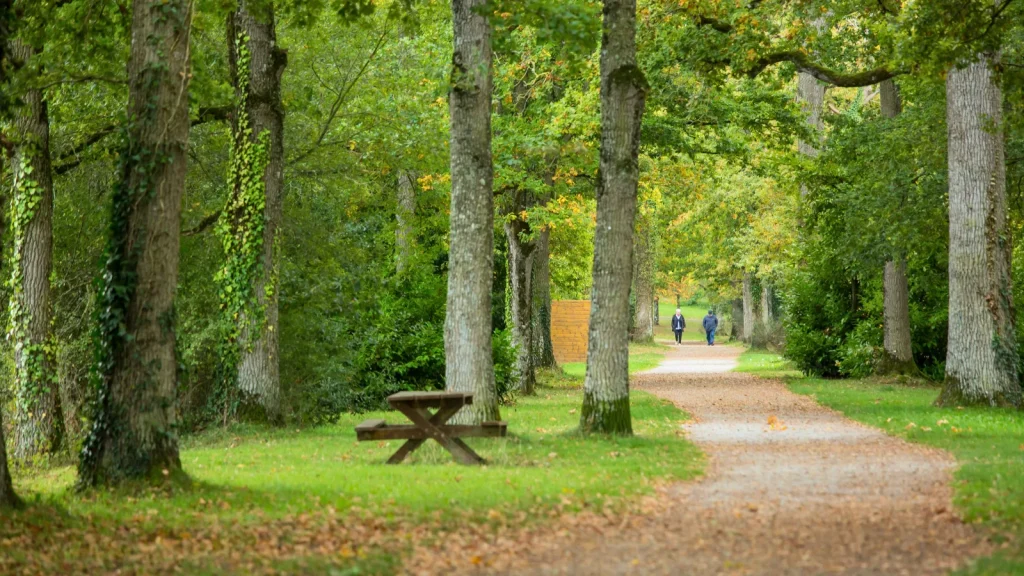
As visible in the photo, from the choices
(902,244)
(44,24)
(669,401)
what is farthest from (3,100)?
(902,244)

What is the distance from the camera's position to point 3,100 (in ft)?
40.0

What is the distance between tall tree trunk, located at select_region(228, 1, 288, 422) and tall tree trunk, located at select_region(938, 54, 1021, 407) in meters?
11.3

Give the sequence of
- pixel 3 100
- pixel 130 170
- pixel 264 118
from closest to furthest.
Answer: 1. pixel 130 170
2. pixel 3 100
3. pixel 264 118

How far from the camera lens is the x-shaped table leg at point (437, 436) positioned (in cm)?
1341

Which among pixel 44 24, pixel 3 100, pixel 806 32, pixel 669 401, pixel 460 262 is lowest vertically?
pixel 669 401

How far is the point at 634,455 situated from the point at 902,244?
13.3 metres

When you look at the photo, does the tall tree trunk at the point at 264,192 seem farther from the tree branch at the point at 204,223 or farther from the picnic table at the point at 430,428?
the picnic table at the point at 430,428

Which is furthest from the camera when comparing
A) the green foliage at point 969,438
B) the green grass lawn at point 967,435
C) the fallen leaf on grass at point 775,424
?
the fallen leaf on grass at point 775,424

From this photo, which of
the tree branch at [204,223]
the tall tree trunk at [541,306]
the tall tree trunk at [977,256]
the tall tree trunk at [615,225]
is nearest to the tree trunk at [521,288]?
the tall tree trunk at [541,306]

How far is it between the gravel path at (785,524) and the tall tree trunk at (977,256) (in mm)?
4916

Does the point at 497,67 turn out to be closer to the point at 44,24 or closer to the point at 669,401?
the point at 669,401

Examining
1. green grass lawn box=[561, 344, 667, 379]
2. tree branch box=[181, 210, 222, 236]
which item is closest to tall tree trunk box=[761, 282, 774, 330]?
green grass lawn box=[561, 344, 667, 379]

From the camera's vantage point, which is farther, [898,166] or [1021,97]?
[898,166]

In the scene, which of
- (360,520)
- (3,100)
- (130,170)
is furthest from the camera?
(3,100)
